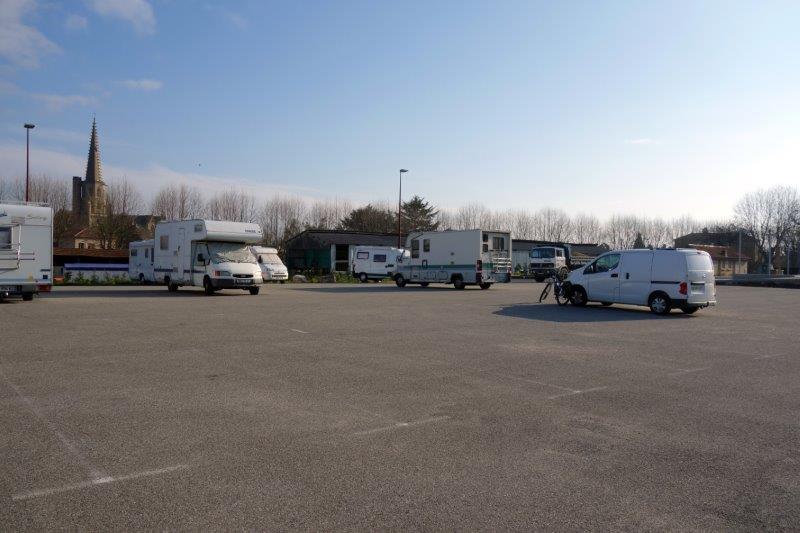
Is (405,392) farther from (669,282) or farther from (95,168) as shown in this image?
(95,168)

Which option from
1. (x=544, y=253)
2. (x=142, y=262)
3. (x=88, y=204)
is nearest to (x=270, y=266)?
(x=142, y=262)

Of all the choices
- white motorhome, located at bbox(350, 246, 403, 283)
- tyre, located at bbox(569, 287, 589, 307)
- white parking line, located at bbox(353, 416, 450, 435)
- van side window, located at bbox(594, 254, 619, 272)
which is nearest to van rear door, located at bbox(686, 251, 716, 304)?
van side window, located at bbox(594, 254, 619, 272)

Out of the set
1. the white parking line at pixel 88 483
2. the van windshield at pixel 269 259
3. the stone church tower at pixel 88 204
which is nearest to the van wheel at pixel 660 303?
the white parking line at pixel 88 483

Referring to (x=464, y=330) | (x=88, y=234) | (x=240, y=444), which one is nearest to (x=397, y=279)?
(x=464, y=330)

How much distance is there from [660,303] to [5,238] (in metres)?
19.6

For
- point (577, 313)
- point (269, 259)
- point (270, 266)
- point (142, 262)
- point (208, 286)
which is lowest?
point (577, 313)

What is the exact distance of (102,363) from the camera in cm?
900

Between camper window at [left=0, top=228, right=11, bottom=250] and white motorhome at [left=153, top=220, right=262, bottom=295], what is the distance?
7.03 m

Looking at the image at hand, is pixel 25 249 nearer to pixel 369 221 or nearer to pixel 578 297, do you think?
pixel 578 297

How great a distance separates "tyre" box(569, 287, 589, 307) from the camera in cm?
2066

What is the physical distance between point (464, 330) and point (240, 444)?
8.89 metres

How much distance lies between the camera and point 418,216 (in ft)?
265

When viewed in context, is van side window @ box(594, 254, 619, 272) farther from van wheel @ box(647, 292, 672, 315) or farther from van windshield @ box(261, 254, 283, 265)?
van windshield @ box(261, 254, 283, 265)

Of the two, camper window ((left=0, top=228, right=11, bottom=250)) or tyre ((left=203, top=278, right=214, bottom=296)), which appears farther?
tyre ((left=203, top=278, right=214, bottom=296))
